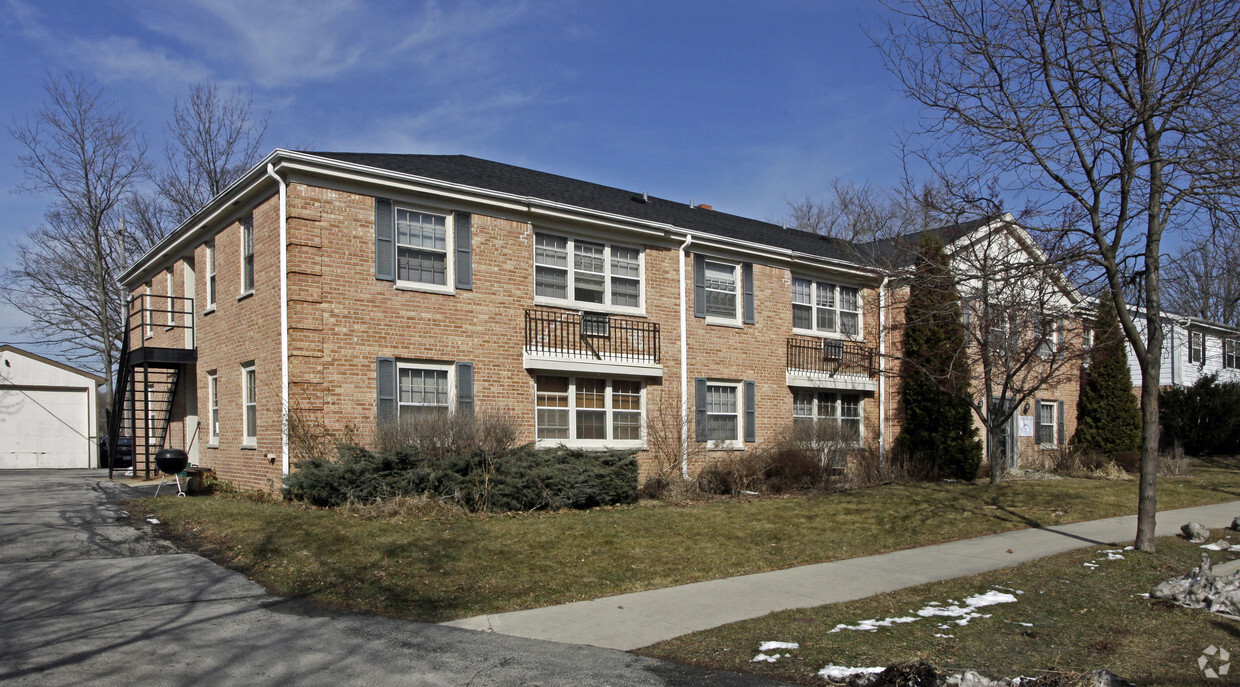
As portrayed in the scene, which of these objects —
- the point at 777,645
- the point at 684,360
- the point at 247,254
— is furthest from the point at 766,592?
the point at 247,254

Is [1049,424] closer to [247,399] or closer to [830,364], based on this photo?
[830,364]

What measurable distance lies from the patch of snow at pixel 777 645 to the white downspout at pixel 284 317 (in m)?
9.11

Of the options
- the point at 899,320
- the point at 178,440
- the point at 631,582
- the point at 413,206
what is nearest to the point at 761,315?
the point at 899,320

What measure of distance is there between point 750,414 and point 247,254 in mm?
10585

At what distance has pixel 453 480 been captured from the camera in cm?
1205

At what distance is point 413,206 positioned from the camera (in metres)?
14.5

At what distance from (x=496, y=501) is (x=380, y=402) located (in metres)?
2.93

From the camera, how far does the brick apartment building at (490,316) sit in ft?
44.6

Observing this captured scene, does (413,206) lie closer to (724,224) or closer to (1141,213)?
(724,224)

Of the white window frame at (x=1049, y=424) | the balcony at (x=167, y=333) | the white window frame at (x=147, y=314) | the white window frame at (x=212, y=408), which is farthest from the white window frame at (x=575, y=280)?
the white window frame at (x=1049, y=424)

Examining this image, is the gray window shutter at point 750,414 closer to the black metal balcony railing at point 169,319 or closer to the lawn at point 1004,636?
the lawn at point 1004,636

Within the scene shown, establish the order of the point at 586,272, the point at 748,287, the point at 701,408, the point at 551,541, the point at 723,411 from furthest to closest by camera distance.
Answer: the point at 748,287
the point at 723,411
the point at 701,408
the point at 586,272
the point at 551,541

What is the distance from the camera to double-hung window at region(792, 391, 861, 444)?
757 inches

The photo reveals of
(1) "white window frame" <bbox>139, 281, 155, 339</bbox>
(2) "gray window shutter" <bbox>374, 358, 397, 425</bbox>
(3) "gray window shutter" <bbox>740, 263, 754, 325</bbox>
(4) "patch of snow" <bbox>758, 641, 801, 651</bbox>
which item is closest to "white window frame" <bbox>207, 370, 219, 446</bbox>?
(1) "white window frame" <bbox>139, 281, 155, 339</bbox>
